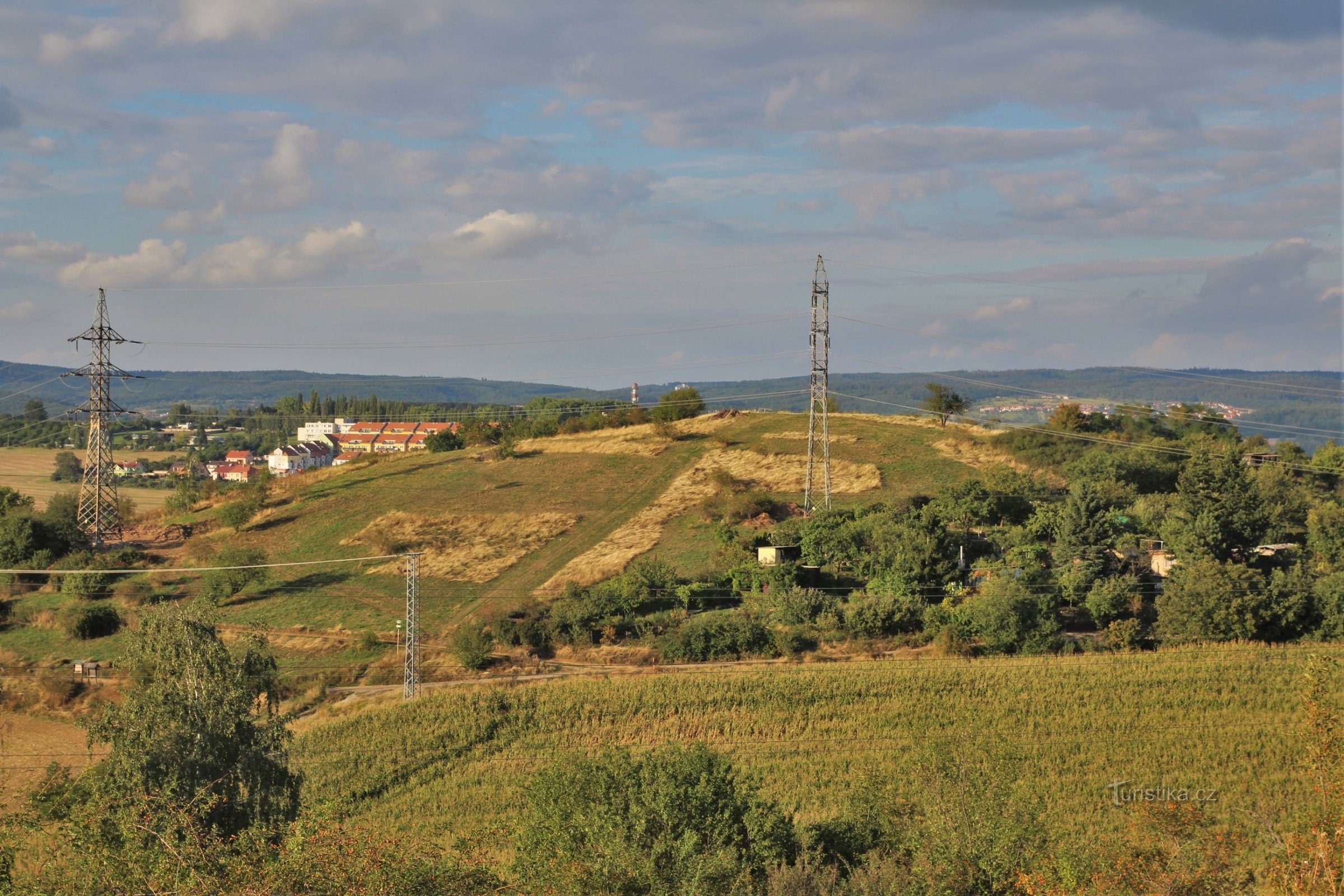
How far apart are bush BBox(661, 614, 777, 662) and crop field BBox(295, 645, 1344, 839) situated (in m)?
1.92

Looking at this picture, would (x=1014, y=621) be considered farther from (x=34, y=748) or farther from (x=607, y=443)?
(x=607, y=443)

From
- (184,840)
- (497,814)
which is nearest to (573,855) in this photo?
(184,840)

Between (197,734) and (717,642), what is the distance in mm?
24979

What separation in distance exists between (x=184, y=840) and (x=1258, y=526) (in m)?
50.5

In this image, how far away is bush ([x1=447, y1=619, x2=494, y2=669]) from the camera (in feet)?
141

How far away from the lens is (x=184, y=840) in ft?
60.5

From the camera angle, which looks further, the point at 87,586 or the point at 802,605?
the point at 87,586

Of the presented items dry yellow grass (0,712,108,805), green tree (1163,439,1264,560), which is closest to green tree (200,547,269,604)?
dry yellow grass (0,712,108,805)

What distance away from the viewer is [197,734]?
2230 cm

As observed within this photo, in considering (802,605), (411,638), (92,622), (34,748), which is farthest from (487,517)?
(34,748)

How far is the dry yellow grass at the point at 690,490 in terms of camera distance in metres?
53.1

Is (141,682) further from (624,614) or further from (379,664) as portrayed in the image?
(624,614)

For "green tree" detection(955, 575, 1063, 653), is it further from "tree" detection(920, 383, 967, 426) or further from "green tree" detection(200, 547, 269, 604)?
"tree" detection(920, 383, 967, 426)

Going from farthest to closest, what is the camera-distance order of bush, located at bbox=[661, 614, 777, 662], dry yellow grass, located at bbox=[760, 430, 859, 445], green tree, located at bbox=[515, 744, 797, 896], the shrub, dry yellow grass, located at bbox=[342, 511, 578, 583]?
dry yellow grass, located at bbox=[760, 430, 859, 445] → dry yellow grass, located at bbox=[342, 511, 578, 583] → the shrub → bush, located at bbox=[661, 614, 777, 662] → green tree, located at bbox=[515, 744, 797, 896]
